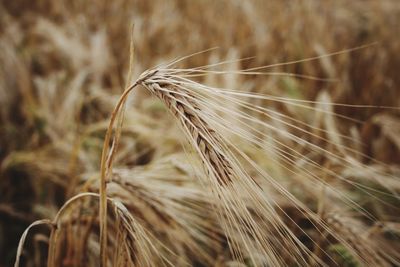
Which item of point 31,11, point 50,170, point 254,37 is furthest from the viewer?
point 31,11

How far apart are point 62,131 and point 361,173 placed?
110cm

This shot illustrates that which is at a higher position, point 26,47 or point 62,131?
point 26,47

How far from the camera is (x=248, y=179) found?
1.61 feet

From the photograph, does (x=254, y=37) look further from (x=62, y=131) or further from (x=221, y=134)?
(x=221, y=134)

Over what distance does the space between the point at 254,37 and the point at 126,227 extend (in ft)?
5.62

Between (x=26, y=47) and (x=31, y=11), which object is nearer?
(x=26, y=47)

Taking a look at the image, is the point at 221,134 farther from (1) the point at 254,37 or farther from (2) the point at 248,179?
(1) the point at 254,37

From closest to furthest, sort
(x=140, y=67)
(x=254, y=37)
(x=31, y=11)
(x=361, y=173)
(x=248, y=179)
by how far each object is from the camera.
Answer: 1. (x=248, y=179)
2. (x=361, y=173)
3. (x=140, y=67)
4. (x=254, y=37)
5. (x=31, y=11)

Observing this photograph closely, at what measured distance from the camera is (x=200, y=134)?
0.52m

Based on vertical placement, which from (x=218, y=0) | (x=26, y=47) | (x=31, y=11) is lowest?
(x=26, y=47)

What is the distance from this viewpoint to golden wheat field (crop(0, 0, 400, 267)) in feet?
1.76

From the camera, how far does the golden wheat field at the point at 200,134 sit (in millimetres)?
536

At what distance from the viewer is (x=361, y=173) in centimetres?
94

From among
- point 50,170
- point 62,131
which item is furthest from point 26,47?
point 50,170
